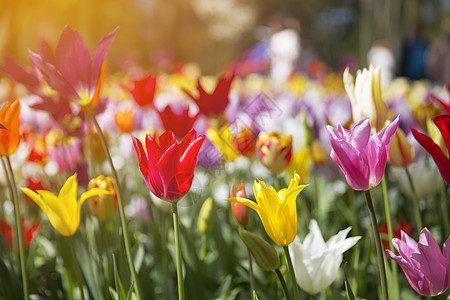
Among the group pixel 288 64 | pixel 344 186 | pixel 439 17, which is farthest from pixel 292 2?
pixel 344 186

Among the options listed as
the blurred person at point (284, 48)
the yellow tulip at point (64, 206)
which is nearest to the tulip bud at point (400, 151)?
the yellow tulip at point (64, 206)

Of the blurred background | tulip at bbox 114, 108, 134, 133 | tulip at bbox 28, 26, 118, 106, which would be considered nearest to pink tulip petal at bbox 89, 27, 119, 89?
tulip at bbox 28, 26, 118, 106

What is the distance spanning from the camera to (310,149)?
115 centimetres

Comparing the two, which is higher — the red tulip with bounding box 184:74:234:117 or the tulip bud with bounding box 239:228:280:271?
the red tulip with bounding box 184:74:234:117

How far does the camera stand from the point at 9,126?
2.48 ft

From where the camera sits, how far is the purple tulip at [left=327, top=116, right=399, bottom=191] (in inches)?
24.0

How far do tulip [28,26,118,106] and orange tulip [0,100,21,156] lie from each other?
2.8 inches

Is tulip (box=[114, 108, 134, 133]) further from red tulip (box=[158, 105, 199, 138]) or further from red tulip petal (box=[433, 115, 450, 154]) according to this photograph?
red tulip petal (box=[433, 115, 450, 154])

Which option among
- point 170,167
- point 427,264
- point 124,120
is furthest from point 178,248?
point 124,120

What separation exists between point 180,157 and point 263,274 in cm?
54

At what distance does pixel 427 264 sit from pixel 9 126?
2.13 ft

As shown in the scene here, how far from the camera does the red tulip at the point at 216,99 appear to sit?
43.2 inches

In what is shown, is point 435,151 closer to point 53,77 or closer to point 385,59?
point 53,77

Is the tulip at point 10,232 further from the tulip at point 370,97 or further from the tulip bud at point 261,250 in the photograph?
the tulip at point 370,97
